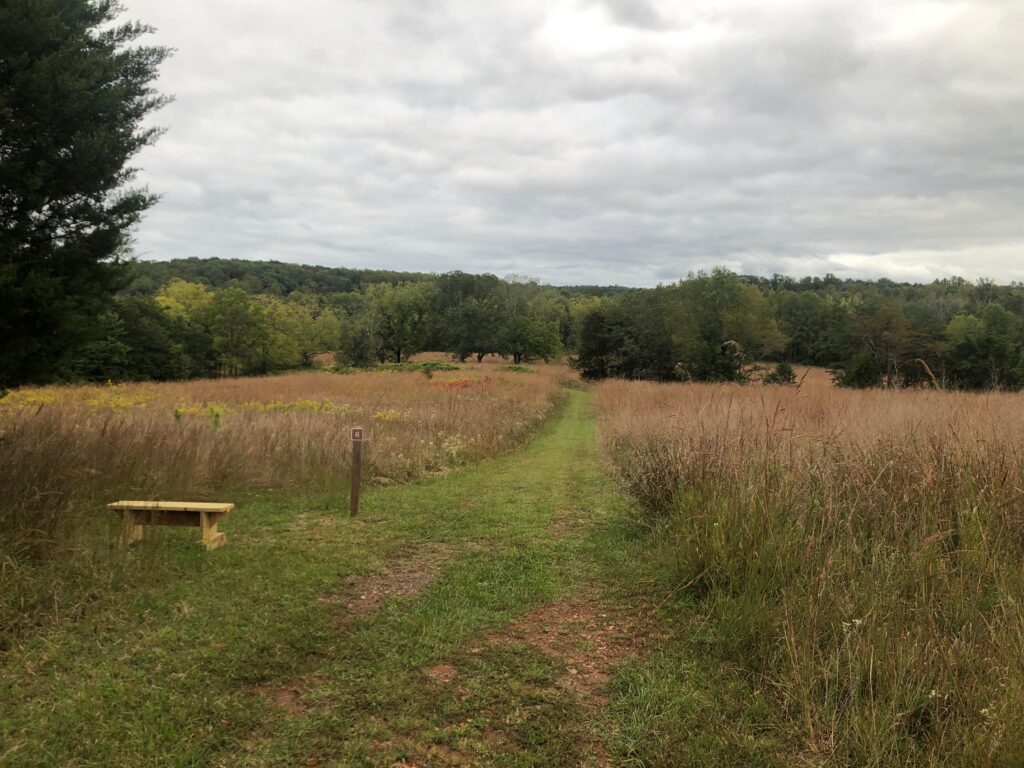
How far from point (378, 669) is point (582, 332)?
1844 inches

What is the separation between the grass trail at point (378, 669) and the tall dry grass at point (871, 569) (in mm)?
379

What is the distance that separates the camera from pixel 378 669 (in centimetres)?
355

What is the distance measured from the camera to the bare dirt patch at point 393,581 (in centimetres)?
463

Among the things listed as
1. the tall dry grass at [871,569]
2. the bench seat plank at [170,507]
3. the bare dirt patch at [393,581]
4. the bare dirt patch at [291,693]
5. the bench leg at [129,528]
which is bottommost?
the bare dirt patch at [393,581]

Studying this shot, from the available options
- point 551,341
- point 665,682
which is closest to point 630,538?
point 665,682

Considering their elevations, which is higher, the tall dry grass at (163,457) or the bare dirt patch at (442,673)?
the tall dry grass at (163,457)

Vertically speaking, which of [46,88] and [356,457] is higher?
[46,88]

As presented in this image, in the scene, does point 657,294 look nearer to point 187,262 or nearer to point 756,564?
point 756,564

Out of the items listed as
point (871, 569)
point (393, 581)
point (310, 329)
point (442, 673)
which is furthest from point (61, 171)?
point (310, 329)

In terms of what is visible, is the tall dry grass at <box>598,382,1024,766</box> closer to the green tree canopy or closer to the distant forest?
the distant forest

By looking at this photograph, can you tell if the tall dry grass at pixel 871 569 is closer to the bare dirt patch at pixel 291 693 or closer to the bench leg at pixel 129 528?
the bare dirt patch at pixel 291 693

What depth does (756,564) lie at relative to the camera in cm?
409

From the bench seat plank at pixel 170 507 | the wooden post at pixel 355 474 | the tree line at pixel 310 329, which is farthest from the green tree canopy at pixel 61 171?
the tree line at pixel 310 329

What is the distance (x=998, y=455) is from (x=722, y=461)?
2.12m
